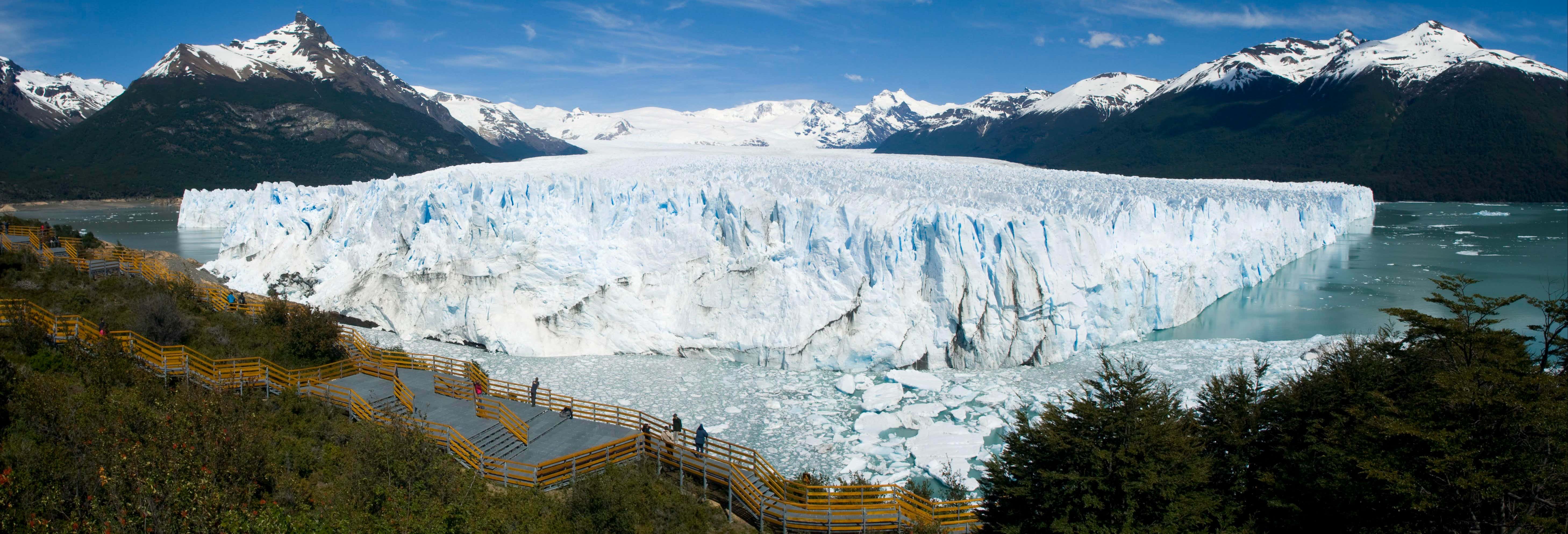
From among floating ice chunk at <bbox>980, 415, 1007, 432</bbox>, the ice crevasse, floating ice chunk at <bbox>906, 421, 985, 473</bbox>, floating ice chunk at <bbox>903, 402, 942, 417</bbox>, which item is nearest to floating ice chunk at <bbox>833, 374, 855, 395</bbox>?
the ice crevasse

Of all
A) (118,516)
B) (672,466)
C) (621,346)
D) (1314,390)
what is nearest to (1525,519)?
(1314,390)

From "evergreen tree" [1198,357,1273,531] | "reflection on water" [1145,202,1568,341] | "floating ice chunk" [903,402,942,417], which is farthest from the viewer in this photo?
"reflection on water" [1145,202,1568,341]

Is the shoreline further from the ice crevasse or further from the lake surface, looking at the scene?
the ice crevasse

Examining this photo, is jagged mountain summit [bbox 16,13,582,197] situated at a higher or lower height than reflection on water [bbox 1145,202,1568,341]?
higher

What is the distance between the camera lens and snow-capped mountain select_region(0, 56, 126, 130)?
315ft

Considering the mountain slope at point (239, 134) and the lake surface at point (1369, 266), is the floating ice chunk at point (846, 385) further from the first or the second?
the mountain slope at point (239, 134)

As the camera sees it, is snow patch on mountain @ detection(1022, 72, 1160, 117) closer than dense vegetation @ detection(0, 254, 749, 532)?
No

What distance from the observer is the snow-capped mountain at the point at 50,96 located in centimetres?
9606

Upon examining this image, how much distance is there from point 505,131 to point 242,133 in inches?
2490

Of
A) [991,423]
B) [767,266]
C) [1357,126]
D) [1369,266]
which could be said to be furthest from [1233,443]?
[1357,126]

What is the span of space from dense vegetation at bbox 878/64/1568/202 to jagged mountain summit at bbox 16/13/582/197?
71038 mm

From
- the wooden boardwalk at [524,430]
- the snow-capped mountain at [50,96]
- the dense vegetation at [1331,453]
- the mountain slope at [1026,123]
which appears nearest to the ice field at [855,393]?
the wooden boardwalk at [524,430]

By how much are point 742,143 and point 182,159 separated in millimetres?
106672

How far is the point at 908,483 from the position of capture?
842 centimetres
